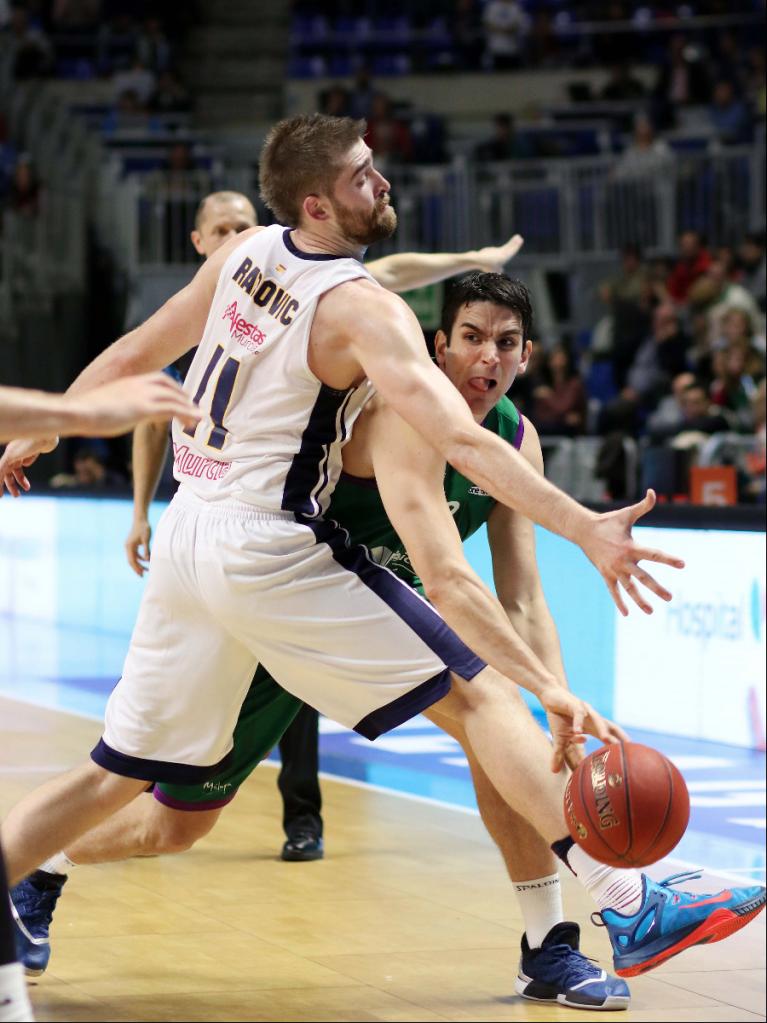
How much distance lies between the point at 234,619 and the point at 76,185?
14193 mm

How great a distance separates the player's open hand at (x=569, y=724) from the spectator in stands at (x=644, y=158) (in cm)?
1183

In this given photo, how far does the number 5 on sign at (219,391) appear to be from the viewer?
12.9 ft

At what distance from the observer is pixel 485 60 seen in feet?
60.7

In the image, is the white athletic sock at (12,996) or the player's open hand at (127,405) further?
the player's open hand at (127,405)

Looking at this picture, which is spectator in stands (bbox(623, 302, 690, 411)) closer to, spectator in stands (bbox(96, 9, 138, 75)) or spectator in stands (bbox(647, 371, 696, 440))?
spectator in stands (bbox(647, 371, 696, 440))

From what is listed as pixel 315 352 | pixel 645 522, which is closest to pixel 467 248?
pixel 645 522

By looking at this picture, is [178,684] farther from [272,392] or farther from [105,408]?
[105,408]

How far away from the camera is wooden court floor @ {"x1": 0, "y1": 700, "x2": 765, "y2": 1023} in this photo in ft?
13.9

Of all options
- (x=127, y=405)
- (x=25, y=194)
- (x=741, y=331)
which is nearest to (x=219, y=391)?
(x=127, y=405)

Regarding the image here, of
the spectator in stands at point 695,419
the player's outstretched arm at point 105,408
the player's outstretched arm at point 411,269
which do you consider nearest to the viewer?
the player's outstretched arm at point 105,408

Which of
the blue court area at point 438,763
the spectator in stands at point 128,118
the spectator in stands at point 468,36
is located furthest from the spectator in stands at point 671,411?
the spectator in stands at point 128,118

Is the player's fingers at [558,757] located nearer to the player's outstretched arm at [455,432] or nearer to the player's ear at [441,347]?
the player's outstretched arm at [455,432]

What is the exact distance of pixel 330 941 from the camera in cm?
485

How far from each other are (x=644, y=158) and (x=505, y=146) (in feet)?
5.73
